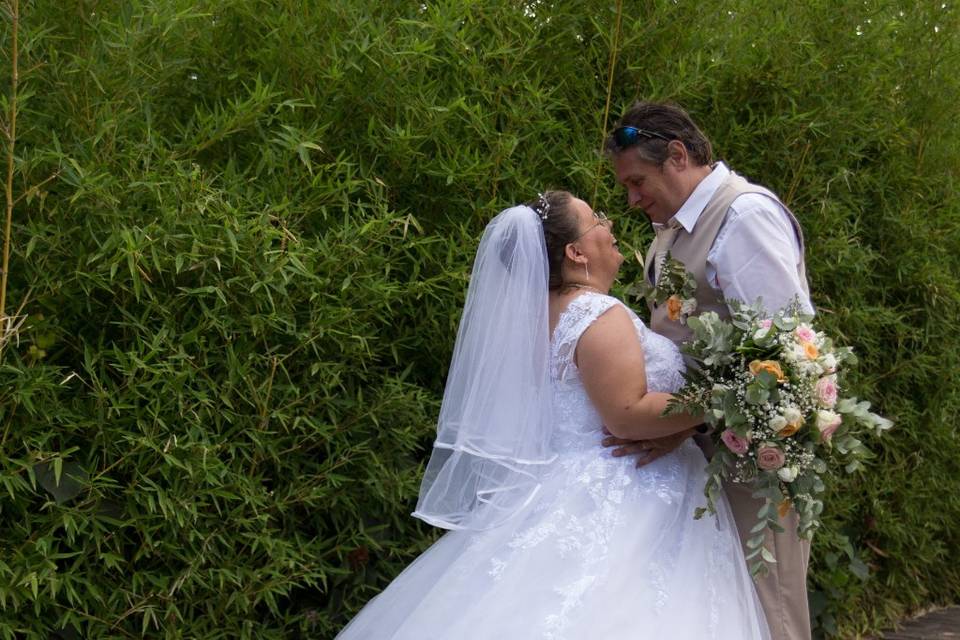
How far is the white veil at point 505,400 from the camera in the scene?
287 cm

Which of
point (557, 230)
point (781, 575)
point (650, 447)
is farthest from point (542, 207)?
point (781, 575)

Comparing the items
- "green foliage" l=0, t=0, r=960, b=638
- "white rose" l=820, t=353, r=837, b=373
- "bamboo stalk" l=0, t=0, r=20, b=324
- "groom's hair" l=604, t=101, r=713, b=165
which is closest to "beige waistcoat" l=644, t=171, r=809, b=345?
"groom's hair" l=604, t=101, r=713, b=165

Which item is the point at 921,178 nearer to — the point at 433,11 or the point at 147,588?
the point at 433,11

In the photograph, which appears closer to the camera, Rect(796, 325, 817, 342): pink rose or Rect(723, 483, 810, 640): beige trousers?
Rect(796, 325, 817, 342): pink rose

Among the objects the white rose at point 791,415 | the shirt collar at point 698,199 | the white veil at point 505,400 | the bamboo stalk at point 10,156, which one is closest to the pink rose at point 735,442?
the white rose at point 791,415

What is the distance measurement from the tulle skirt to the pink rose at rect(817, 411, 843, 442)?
0.40m

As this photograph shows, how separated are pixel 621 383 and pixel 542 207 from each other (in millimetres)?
565

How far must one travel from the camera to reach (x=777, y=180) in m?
4.39

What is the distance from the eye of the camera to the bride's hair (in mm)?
2930

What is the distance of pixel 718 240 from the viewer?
2811 mm

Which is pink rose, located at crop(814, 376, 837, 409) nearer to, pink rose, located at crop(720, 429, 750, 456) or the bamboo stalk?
pink rose, located at crop(720, 429, 750, 456)

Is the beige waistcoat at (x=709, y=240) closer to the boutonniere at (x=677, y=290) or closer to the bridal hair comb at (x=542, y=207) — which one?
the boutonniere at (x=677, y=290)

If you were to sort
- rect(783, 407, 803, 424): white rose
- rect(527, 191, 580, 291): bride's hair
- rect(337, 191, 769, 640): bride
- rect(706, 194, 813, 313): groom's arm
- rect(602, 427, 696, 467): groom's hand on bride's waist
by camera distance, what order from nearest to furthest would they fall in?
rect(783, 407, 803, 424): white rose < rect(337, 191, 769, 640): bride < rect(706, 194, 813, 313): groom's arm < rect(602, 427, 696, 467): groom's hand on bride's waist < rect(527, 191, 580, 291): bride's hair

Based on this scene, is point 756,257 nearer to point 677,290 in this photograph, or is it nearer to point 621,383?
point 677,290
